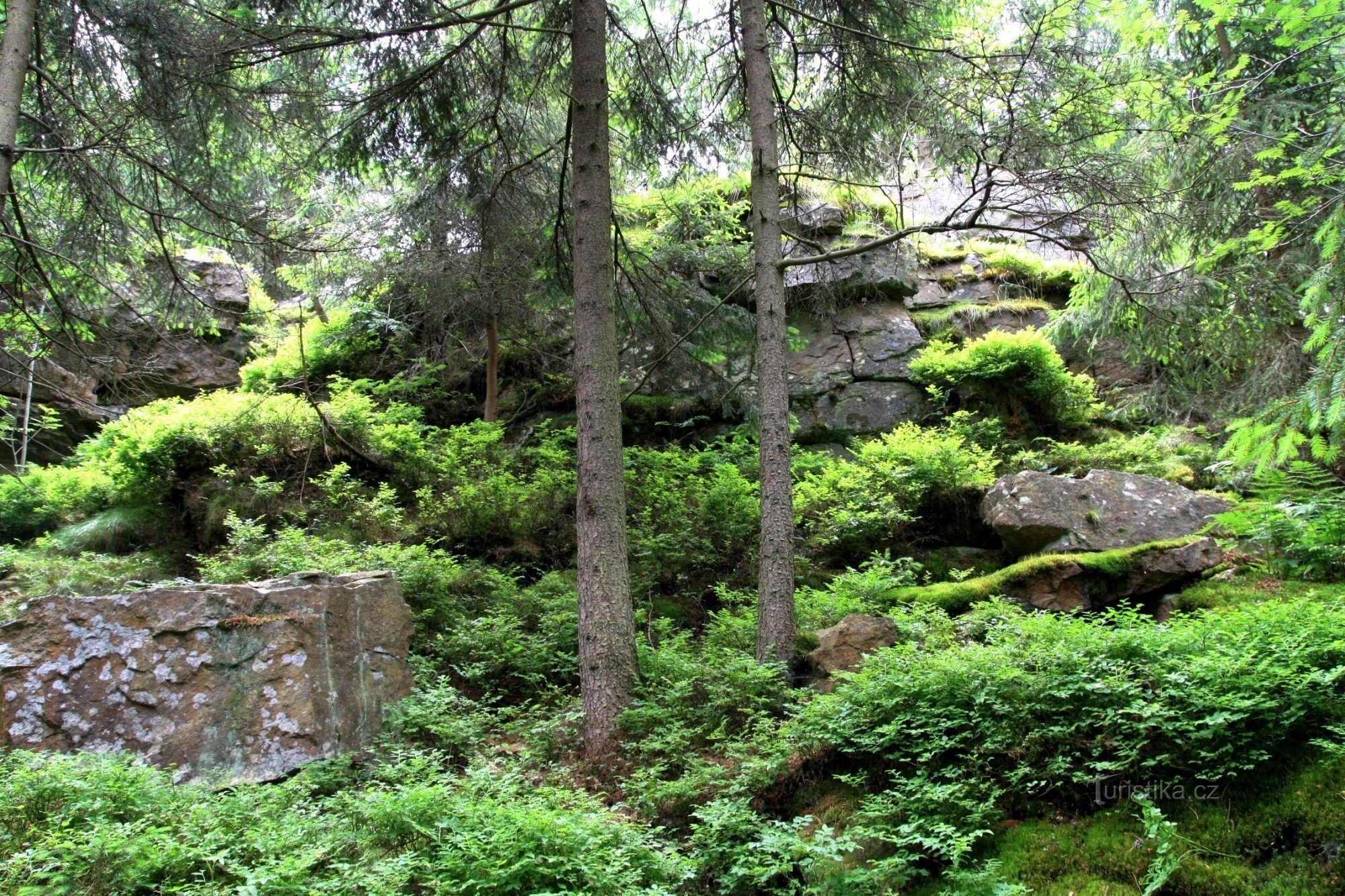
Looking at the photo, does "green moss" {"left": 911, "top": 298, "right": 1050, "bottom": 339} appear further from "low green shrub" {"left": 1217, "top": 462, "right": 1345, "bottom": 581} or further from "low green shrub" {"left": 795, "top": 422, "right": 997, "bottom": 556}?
"low green shrub" {"left": 1217, "top": 462, "right": 1345, "bottom": 581}

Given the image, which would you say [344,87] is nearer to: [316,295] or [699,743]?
[316,295]

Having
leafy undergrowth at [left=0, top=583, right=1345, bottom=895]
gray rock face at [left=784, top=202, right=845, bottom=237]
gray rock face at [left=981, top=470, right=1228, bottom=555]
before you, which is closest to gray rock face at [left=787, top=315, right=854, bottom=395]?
gray rock face at [left=784, top=202, right=845, bottom=237]

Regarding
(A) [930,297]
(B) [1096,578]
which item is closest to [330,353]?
(A) [930,297]

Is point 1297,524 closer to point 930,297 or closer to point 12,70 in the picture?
point 930,297

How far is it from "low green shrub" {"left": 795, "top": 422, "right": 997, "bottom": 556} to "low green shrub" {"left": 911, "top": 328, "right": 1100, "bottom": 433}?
1859 mm

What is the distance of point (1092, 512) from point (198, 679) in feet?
25.5

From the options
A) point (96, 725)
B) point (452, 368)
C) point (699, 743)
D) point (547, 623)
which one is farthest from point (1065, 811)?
point (452, 368)

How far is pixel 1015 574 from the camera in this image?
674cm

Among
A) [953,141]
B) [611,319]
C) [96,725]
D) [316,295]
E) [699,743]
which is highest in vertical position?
[316,295]

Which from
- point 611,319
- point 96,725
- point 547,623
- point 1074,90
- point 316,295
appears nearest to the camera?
point 96,725

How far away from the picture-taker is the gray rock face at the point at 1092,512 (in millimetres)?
7074

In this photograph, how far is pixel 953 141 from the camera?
237 inches

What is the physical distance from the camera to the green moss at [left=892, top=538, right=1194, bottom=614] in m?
6.48

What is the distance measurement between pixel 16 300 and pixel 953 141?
788 centimetres
